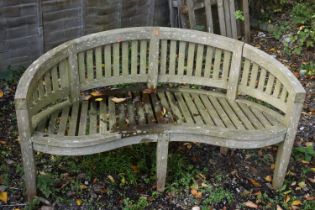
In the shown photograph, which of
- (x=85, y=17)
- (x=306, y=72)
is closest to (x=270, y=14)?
(x=306, y=72)

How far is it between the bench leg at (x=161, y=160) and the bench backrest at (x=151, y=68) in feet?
2.60

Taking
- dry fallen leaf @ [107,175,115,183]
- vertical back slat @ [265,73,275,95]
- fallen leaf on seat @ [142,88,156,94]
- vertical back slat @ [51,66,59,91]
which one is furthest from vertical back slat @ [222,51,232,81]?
vertical back slat @ [51,66,59,91]

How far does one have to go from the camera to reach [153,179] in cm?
393

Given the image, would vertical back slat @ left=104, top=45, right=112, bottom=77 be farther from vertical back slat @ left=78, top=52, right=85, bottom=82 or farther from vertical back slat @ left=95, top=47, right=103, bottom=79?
vertical back slat @ left=78, top=52, right=85, bottom=82

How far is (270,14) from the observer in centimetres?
686

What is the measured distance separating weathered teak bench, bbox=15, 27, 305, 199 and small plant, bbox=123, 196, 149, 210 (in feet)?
0.67

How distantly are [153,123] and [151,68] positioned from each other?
2.29ft

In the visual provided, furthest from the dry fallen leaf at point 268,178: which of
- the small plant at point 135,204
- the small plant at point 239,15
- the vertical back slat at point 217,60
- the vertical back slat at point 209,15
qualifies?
the small plant at point 239,15

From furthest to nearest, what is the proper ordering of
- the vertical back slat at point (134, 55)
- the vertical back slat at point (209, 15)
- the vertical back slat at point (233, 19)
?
the vertical back slat at point (233, 19) → the vertical back slat at point (209, 15) → the vertical back slat at point (134, 55)

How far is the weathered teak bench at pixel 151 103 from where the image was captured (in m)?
3.39

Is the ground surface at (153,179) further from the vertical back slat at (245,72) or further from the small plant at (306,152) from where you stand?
the vertical back slat at (245,72)

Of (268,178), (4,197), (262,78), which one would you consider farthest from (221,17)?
(4,197)

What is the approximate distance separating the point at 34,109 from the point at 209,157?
5.73 feet

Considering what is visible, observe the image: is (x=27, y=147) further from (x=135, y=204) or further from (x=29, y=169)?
(x=135, y=204)
